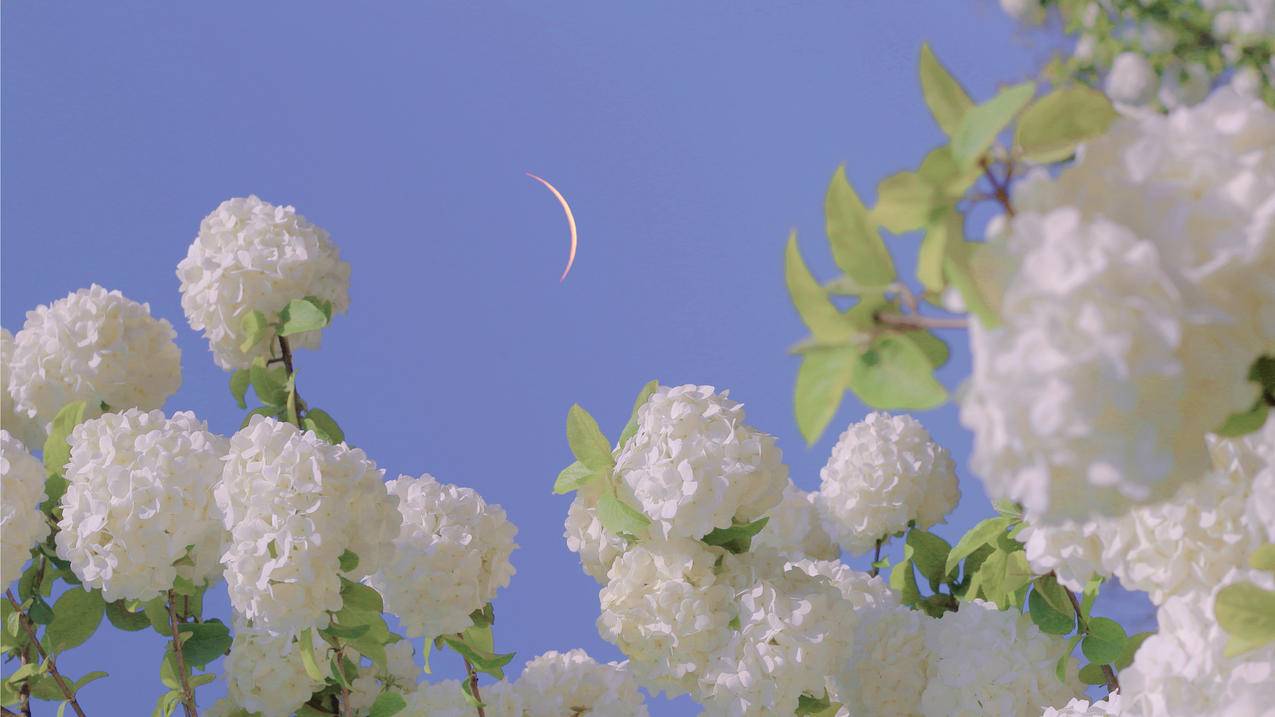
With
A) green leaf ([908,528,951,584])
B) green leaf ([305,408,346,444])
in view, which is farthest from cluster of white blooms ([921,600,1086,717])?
green leaf ([305,408,346,444])

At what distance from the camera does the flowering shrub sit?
15.5 inches

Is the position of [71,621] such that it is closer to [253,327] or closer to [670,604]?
[253,327]

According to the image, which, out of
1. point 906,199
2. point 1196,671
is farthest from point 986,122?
point 1196,671

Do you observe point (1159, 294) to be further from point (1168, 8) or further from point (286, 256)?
point (1168, 8)

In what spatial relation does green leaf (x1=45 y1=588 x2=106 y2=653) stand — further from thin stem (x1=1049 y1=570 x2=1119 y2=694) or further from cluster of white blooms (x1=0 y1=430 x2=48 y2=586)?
thin stem (x1=1049 y1=570 x2=1119 y2=694)

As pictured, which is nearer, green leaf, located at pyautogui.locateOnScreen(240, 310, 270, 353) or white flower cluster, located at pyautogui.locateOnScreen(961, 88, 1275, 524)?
white flower cluster, located at pyautogui.locateOnScreen(961, 88, 1275, 524)

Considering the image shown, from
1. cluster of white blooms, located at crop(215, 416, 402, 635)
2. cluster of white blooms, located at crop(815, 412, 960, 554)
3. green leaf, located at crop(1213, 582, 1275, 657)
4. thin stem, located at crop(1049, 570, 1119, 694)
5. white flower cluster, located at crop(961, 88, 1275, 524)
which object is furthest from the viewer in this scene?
cluster of white blooms, located at crop(815, 412, 960, 554)

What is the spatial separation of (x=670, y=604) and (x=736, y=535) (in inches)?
3.8

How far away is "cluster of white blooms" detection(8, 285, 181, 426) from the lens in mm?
1538

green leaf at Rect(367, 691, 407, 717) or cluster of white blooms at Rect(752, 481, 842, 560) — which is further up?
cluster of white blooms at Rect(752, 481, 842, 560)

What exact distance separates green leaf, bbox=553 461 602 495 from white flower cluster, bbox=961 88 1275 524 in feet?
2.78

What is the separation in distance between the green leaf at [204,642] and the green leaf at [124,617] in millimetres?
58

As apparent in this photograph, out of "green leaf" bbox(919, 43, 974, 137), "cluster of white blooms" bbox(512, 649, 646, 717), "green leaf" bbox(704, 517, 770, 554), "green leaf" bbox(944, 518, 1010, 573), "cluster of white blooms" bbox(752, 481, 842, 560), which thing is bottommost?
"green leaf" bbox(919, 43, 974, 137)

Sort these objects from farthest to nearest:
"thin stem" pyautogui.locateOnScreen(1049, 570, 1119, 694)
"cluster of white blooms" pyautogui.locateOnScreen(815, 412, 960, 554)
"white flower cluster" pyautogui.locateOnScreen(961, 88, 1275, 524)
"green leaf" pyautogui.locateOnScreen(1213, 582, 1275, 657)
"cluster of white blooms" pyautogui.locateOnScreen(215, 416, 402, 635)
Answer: "cluster of white blooms" pyautogui.locateOnScreen(815, 412, 960, 554) < "thin stem" pyautogui.locateOnScreen(1049, 570, 1119, 694) < "cluster of white blooms" pyautogui.locateOnScreen(215, 416, 402, 635) < "green leaf" pyautogui.locateOnScreen(1213, 582, 1275, 657) < "white flower cluster" pyautogui.locateOnScreen(961, 88, 1275, 524)
